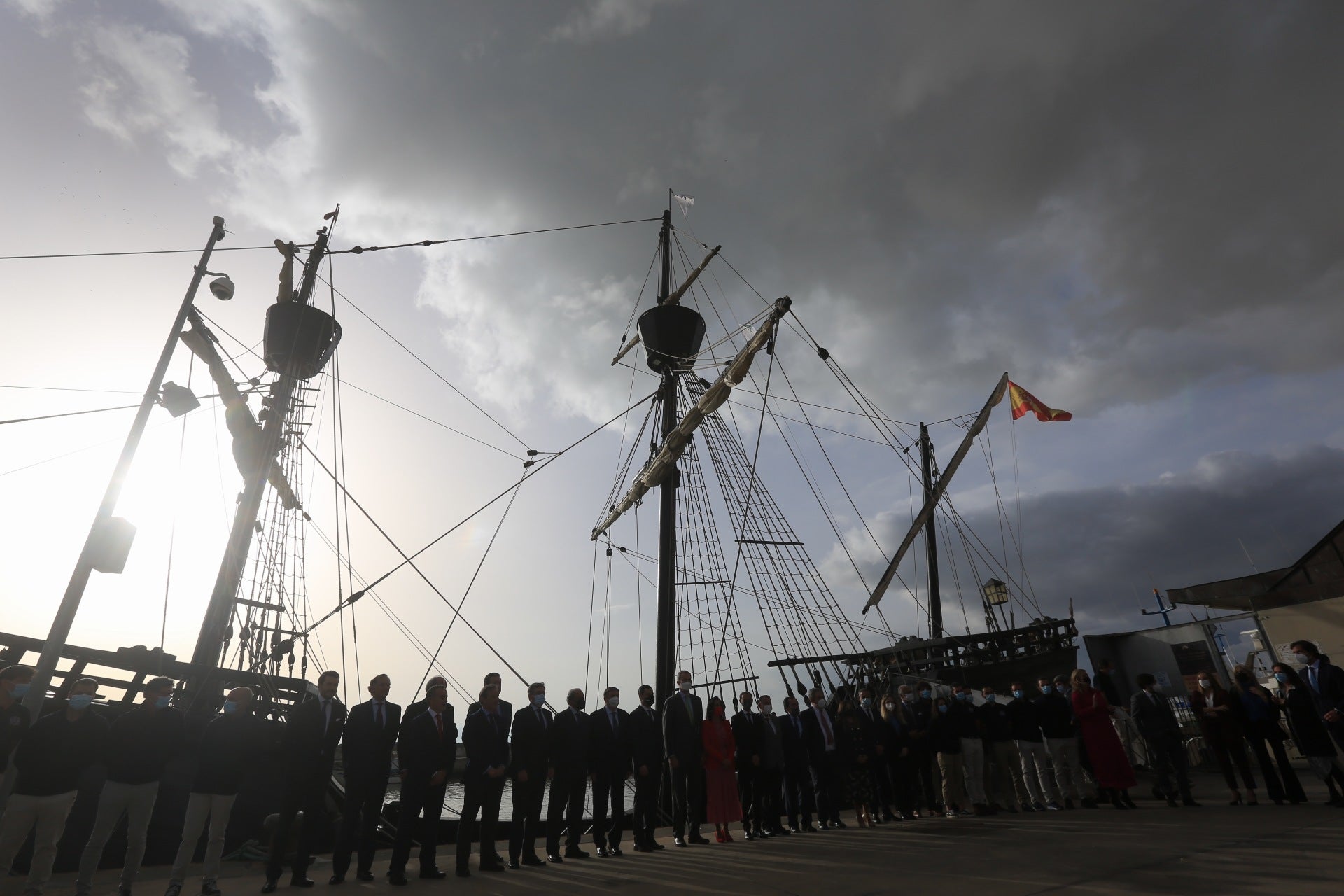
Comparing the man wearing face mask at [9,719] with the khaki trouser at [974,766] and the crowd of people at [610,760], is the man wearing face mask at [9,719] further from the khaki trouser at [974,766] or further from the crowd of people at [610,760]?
the khaki trouser at [974,766]

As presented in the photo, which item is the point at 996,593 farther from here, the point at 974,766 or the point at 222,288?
the point at 222,288

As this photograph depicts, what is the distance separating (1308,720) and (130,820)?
1260 centimetres

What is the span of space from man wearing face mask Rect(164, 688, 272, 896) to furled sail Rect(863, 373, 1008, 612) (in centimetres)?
1670

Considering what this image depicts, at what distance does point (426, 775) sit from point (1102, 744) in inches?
349

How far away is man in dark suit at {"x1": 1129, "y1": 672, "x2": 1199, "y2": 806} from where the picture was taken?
Result: 848 cm

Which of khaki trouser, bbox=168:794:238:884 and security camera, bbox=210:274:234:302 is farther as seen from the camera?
security camera, bbox=210:274:234:302

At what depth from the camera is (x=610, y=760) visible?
762 centimetres

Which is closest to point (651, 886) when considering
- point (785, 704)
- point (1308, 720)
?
point (785, 704)

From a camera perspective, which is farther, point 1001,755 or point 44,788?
point 1001,755

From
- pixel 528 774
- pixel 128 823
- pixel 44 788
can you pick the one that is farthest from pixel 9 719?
pixel 528 774

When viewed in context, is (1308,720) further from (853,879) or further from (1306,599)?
(1306,599)

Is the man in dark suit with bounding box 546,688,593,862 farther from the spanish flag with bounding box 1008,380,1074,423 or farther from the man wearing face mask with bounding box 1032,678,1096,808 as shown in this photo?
the spanish flag with bounding box 1008,380,1074,423

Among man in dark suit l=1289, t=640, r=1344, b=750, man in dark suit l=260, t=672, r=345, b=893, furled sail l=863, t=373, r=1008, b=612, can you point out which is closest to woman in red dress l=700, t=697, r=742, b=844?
man in dark suit l=260, t=672, r=345, b=893

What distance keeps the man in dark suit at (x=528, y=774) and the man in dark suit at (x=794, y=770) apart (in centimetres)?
324
